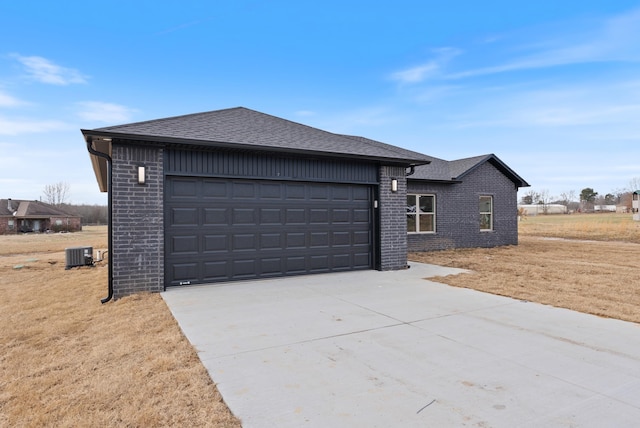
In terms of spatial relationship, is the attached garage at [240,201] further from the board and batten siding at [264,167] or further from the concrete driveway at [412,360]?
the concrete driveway at [412,360]

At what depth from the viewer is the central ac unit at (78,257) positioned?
36.5ft

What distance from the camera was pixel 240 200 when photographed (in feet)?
25.0

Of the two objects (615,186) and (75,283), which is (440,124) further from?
(615,186)

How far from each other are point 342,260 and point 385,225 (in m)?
1.46

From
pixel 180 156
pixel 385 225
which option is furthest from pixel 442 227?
pixel 180 156

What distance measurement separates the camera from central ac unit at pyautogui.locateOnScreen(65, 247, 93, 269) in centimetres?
1112

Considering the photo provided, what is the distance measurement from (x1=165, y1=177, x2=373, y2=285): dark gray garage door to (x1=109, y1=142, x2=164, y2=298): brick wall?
254 mm

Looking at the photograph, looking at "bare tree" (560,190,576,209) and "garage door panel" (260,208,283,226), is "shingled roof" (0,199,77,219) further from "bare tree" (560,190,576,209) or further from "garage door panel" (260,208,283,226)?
"bare tree" (560,190,576,209)

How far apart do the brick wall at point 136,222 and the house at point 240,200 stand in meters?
0.02

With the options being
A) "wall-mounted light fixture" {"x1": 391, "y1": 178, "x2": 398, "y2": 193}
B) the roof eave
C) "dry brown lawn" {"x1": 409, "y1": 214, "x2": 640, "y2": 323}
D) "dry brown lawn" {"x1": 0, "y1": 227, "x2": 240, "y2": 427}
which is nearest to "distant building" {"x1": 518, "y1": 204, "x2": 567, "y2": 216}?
"dry brown lawn" {"x1": 409, "y1": 214, "x2": 640, "y2": 323}

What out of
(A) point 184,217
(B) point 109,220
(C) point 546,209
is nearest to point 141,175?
(B) point 109,220

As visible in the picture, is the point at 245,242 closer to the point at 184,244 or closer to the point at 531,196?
the point at 184,244

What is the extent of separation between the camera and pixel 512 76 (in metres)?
14.5

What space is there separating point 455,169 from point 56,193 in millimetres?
79659
